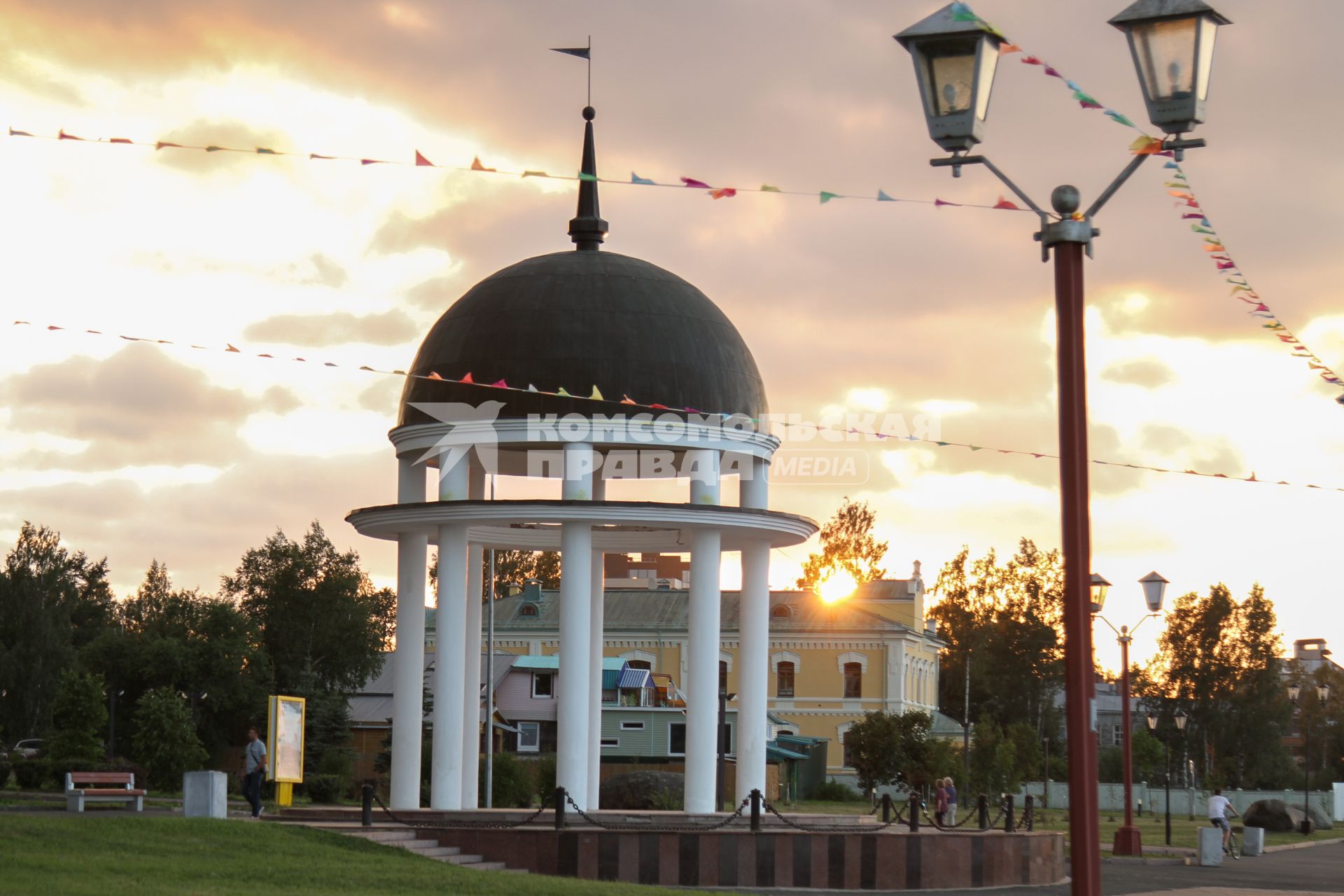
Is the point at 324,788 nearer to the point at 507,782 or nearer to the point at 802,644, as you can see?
the point at 507,782

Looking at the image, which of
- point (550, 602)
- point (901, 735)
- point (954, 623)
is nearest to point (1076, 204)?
point (901, 735)

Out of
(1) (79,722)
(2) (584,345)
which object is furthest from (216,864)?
(1) (79,722)

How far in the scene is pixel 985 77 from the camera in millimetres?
11016

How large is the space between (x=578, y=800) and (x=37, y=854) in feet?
33.7

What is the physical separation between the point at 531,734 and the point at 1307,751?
104 feet

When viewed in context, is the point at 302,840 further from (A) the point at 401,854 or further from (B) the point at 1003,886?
(B) the point at 1003,886

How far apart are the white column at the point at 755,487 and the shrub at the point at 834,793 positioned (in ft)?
132

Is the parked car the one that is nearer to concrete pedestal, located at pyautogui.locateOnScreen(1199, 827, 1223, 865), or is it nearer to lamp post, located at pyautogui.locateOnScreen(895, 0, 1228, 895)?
concrete pedestal, located at pyautogui.locateOnScreen(1199, 827, 1223, 865)

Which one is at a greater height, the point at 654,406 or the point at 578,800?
the point at 654,406

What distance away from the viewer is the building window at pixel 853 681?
248ft

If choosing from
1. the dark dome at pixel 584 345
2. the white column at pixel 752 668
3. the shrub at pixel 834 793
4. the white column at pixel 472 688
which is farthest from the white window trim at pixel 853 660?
the dark dome at pixel 584 345

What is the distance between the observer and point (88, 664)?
66688 mm

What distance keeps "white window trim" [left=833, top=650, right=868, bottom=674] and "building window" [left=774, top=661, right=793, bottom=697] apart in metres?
2.09

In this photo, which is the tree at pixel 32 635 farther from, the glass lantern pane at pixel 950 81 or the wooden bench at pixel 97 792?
the glass lantern pane at pixel 950 81
